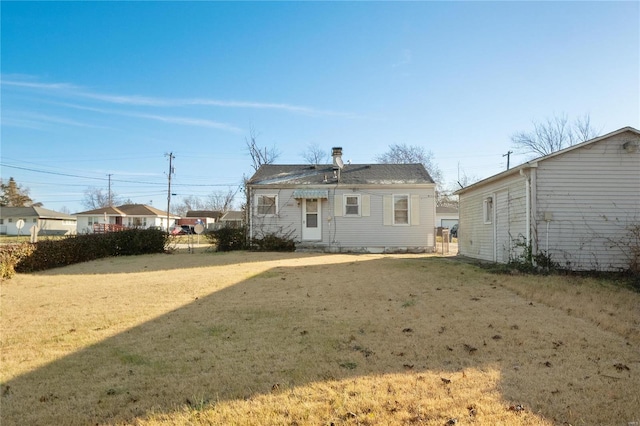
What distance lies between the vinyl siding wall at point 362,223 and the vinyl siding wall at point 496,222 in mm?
2030

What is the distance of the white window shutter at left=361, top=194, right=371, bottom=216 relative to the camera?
57.7 feet

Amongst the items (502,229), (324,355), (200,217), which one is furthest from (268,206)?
(200,217)

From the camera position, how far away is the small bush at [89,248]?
1230cm

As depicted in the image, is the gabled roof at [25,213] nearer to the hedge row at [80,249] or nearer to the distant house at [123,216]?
the distant house at [123,216]

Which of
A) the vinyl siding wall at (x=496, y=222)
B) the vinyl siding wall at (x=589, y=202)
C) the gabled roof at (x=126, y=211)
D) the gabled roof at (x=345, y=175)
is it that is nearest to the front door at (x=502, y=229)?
the vinyl siding wall at (x=496, y=222)

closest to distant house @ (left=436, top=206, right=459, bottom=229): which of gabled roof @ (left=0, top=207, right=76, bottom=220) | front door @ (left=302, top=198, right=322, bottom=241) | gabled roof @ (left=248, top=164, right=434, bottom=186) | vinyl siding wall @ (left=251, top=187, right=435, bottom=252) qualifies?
gabled roof @ (left=248, top=164, right=434, bottom=186)

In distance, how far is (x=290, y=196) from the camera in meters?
17.5

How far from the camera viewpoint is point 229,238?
1758 cm

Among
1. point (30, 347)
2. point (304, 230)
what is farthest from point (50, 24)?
point (304, 230)

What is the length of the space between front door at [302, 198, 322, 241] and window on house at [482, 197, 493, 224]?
7.29 m

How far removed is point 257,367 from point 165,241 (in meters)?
15.4

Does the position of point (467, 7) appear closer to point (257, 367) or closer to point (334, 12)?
point (334, 12)

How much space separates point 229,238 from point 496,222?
1145 centimetres

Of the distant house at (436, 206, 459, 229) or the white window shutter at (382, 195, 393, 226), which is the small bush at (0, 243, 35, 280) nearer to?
the white window shutter at (382, 195, 393, 226)
